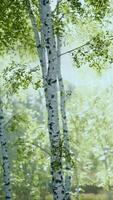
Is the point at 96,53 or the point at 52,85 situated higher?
the point at 96,53

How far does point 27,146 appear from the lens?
71.4 feet

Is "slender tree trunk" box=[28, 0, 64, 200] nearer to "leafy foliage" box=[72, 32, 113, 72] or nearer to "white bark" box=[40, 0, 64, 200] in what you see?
"white bark" box=[40, 0, 64, 200]

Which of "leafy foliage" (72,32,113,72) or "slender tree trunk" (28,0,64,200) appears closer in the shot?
"slender tree trunk" (28,0,64,200)

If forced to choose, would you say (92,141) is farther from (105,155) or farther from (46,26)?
(46,26)

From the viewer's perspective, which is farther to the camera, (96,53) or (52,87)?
(96,53)

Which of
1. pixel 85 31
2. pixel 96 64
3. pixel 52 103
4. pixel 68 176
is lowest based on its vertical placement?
pixel 68 176

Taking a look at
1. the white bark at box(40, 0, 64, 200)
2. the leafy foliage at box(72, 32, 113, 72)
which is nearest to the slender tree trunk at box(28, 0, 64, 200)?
the white bark at box(40, 0, 64, 200)

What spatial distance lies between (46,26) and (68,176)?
30.2 feet

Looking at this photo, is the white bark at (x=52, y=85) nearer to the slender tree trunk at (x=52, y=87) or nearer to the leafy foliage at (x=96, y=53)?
the slender tree trunk at (x=52, y=87)

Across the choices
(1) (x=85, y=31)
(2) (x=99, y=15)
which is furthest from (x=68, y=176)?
(2) (x=99, y=15)

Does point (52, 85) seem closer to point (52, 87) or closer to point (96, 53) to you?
point (52, 87)

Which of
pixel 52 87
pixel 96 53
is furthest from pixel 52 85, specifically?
pixel 96 53

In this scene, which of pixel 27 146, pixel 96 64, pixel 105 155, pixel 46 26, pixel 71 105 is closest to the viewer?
pixel 46 26

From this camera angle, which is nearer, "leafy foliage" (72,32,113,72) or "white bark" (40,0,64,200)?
"white bark" (40,0,64,200)
